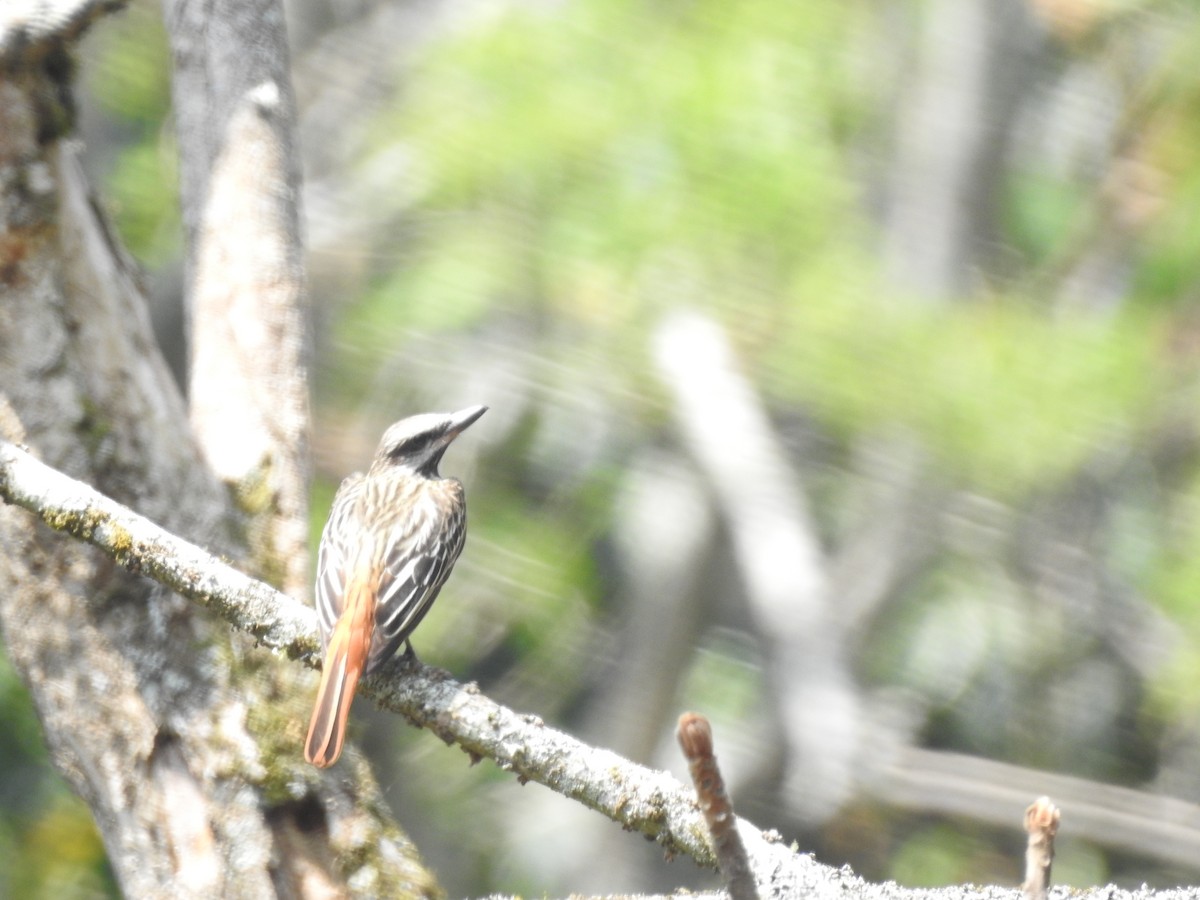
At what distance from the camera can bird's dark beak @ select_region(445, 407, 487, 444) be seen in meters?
3.93

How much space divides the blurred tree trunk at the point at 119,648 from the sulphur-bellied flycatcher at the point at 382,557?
0.25m

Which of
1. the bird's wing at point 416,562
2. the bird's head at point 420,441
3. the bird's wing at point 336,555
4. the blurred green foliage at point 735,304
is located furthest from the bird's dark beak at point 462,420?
the blurred green foliage at point 735,304

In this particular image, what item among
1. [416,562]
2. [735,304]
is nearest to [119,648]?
[416,562]

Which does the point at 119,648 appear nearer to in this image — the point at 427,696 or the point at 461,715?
the point at 427,696

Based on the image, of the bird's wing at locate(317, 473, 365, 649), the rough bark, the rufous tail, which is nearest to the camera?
the rufous tail

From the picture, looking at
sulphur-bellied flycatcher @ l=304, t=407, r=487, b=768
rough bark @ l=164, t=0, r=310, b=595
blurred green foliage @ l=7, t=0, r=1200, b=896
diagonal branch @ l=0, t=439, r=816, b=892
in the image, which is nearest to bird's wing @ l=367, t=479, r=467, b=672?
sulphur-bellied flycatcher @ l=304, t=407, r=487, b=768

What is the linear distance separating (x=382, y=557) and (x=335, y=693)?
58cm

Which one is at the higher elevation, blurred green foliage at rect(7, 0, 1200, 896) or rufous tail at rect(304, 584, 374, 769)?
blurred green foliage at rect(7, 0, 1200, 896)

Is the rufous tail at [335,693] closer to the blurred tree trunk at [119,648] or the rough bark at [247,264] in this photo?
the blurred tree trunk at [119,648]

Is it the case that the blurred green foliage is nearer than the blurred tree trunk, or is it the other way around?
the blurred tree trunk

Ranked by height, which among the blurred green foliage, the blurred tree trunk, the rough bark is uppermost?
the blurred green foliage

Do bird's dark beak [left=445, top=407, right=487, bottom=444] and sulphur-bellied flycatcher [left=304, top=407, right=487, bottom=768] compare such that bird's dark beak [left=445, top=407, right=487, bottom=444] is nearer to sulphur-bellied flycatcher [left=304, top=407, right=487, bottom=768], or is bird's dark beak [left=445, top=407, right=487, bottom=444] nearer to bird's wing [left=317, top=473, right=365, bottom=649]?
sulphur-bellied flycatcher [left=304, top=407, right=487, bottom=768]

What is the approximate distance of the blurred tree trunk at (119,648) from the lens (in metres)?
2.95

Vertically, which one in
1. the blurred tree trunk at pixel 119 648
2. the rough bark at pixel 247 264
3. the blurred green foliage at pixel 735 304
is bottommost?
the blurred tree trunk at pixel 119 648
